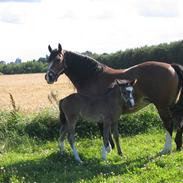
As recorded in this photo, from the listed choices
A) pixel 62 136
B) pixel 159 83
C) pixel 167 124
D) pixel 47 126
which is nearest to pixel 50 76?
pixel 62 136

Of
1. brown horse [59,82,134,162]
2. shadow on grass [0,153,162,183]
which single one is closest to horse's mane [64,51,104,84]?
brown horse [59,82,134,162]

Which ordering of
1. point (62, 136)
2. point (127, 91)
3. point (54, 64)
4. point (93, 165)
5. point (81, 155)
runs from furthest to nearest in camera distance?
point (62, 136) < point (81, 155) < point (54, 64) < point (127, 91) < point (93, 165)

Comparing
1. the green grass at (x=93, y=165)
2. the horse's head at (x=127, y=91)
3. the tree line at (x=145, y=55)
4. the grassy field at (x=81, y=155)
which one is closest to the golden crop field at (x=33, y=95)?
the grassy field at (x=81, y=155)

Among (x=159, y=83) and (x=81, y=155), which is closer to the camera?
(x=159, y=83)

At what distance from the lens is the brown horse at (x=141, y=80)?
988cm

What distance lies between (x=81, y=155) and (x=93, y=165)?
1184mm

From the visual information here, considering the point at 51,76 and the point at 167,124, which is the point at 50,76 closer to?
the point at 51,76

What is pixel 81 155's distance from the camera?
10164 mm

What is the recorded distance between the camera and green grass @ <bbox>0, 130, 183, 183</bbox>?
7.87m

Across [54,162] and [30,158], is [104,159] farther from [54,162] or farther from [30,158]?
[30,158]

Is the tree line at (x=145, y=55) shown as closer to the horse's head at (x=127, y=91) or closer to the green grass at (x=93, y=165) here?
the green grass at (x=93, y=165)

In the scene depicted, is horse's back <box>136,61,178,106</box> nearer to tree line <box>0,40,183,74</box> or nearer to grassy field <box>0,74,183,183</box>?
grassy field <box>0,74,183,183</box>

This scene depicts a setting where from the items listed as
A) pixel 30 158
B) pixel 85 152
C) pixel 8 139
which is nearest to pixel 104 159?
pixel 85 152

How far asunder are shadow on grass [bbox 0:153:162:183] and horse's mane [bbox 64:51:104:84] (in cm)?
206
